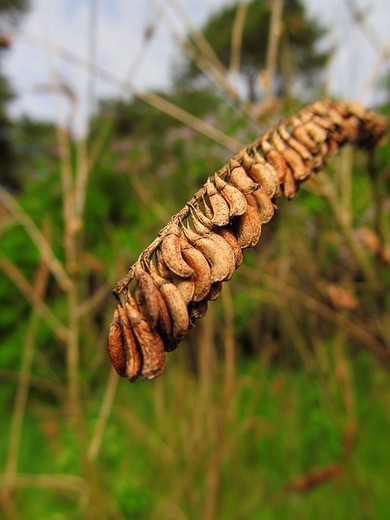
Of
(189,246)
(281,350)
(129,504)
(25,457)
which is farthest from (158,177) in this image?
(25,457)

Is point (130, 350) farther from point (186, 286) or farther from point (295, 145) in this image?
point (295, 145)

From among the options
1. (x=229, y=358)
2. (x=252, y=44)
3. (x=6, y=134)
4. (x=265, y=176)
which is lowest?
(x=229, y=358)

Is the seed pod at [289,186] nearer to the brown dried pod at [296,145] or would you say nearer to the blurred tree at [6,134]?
the brown dried pod at [296,145]

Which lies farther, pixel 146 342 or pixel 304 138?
pixel 304 138

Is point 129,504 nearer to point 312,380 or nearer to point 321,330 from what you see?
point 312,380

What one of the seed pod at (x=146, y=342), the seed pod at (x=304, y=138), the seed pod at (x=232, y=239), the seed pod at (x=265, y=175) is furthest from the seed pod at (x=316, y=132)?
the seed pod at (x=146, y=342)

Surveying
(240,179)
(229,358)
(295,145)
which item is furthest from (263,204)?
(229,358)

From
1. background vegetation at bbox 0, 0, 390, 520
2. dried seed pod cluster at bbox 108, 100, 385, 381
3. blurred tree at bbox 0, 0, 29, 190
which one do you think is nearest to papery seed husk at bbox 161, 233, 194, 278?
dried seed pod cluster at bbox 108, 100, 385, 381
